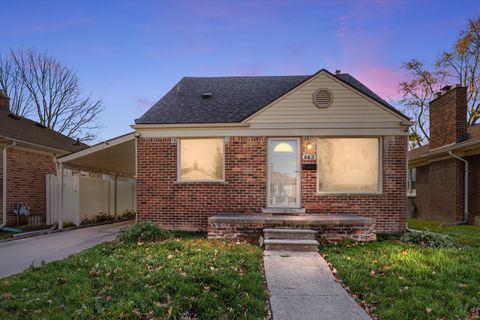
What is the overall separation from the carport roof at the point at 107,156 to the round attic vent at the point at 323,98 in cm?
523

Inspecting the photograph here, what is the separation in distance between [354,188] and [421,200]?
9.64 meters

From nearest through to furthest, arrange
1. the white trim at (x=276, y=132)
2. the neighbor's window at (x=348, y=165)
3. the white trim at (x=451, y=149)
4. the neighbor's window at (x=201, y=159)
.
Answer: the white trim at (x=276, y=132) → the neighbor's window at (x=348, y=165) → the neighbor's window at (x=201, y=159) → the white trim at (x=451, y=149)

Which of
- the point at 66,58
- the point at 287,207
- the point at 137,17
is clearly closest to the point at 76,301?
the point at 287,207

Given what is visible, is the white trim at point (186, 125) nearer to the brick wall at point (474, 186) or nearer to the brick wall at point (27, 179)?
the brick wall at point (27, 179)

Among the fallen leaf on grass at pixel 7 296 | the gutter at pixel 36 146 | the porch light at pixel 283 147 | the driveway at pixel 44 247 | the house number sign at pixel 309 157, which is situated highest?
the gutter at pixel 36 146

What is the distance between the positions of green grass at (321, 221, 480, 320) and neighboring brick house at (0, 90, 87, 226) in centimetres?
992

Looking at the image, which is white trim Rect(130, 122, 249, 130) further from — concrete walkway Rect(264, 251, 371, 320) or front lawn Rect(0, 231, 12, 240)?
front lawn Rect(0, 231, 12, 240)

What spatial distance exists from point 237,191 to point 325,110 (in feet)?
10.5

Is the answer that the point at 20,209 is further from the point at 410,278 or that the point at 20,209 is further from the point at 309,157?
the point at 410,278

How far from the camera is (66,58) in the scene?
25.9 m

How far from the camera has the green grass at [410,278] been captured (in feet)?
12.6

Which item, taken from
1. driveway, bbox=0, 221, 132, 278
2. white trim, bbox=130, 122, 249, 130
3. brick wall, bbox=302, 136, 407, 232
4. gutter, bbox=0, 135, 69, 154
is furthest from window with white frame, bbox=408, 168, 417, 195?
gutter, bbox=0, 135, 69, 154

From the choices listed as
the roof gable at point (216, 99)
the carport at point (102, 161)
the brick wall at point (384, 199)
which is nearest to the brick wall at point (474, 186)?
the brick wall at point (384, 199)

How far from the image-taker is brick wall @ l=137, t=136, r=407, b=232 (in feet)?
28.9
